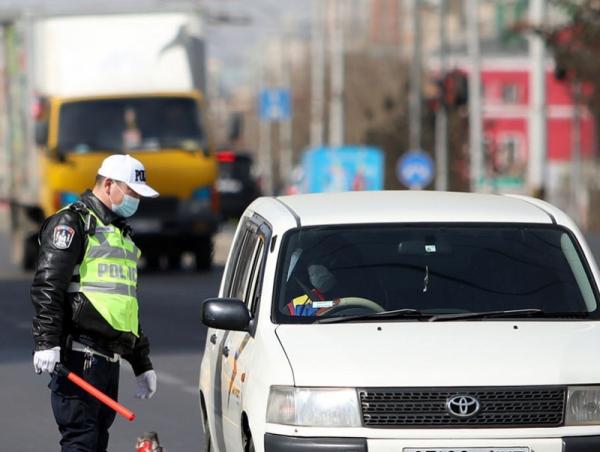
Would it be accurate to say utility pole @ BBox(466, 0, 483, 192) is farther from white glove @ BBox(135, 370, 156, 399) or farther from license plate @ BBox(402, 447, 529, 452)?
license plate @ BBox(402, 447, 529, 452)

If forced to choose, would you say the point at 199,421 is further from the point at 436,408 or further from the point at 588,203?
the point at 588,203

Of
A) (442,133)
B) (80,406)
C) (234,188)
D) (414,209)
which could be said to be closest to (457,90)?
(234,188)

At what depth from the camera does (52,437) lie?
12.5 metres

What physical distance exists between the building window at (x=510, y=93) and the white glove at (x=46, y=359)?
11755 centimetres

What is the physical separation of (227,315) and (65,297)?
68 centimetres

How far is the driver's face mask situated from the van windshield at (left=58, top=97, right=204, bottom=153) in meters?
19.9

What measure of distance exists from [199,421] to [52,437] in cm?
107

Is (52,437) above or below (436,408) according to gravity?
below

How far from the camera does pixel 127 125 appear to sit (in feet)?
94.7

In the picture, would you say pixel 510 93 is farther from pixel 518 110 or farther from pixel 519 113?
pixel 519 113

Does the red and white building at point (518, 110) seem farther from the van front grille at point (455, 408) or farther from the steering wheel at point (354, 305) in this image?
the van front grille at point (455, 408)

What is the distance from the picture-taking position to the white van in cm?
787

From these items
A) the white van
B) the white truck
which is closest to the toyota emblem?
the white van

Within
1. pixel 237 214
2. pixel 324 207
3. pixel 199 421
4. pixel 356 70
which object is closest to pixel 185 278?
pixel 199 421
